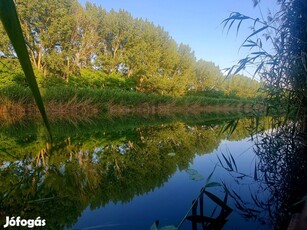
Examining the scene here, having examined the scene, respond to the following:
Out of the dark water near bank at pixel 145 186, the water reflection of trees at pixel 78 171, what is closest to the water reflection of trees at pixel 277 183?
the dark water near bank at pixel 145 186

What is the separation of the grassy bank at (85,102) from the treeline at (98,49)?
11.3 feet

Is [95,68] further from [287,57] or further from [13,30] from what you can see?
[13,30]

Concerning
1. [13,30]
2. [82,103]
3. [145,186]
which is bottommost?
[145,186]

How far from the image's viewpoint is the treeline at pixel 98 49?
17.2m

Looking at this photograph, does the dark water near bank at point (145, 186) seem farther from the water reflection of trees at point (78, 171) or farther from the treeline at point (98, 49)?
the treeline at point (98, 49)

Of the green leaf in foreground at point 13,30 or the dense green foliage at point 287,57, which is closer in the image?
the green leaf in foreground at point 13,30

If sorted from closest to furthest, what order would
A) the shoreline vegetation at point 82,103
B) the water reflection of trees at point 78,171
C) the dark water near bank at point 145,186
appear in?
the dark water near bank at point 145,186, the water reflection of trees at point 78,171, the shoreline vegetation at point 82,103

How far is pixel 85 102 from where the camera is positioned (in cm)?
1304

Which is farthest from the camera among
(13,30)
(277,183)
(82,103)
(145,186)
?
(82,103)

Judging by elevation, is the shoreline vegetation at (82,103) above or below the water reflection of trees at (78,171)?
above

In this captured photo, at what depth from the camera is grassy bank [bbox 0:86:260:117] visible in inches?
419

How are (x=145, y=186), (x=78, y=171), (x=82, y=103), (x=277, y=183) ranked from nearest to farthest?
(x=277, y=183), (x=145, y=186), (x=78, y=171), (x=82, y=103)

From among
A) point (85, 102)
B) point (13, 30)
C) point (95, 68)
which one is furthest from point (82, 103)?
point (13, 30)

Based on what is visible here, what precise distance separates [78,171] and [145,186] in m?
0.89
